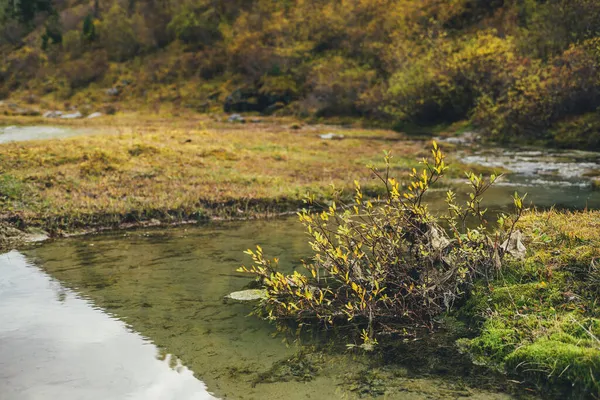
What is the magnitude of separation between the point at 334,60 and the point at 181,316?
196ft

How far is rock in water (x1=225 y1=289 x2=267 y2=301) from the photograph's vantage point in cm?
873

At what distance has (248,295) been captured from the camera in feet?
29.0

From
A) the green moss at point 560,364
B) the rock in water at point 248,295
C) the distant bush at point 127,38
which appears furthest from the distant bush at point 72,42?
the green moss at point 560,364

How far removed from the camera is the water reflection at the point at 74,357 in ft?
19.3

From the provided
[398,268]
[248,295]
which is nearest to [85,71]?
[248,295]

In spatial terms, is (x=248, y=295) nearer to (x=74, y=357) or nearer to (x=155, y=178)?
(x=74, y=357)

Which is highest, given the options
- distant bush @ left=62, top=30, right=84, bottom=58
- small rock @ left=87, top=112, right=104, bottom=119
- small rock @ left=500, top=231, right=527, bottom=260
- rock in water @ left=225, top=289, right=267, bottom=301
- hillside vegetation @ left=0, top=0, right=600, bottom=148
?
distant bush @ left=62, top=30, right=84, bottom=58

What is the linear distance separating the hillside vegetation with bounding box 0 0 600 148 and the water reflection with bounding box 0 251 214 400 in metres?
30.4

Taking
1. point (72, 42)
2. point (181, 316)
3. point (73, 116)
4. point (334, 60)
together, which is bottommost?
point (181, 316)

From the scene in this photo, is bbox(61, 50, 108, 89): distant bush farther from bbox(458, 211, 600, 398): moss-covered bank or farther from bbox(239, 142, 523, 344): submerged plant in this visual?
bbox(458, 211, 600, 398): moss-covered bank

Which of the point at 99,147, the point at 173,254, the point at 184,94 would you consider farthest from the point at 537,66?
the point at 184,94

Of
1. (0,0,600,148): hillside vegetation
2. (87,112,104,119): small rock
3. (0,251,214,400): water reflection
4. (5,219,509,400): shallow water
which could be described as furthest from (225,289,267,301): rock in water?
(87,112,104,119): small rock

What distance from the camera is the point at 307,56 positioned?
70250 mm

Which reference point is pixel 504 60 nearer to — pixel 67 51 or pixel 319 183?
pixel 319 183
